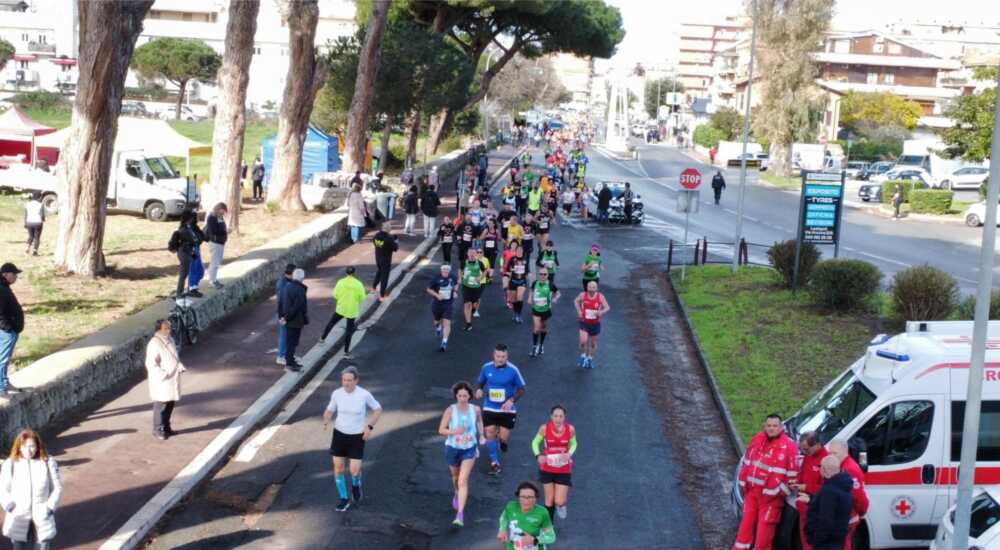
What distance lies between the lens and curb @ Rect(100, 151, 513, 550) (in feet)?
32.3

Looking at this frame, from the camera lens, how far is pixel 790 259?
24641mm

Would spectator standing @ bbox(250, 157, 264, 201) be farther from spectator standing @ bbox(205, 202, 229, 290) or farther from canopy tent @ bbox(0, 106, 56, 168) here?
spectator standing @ bbox(205, 202, 229, 290)

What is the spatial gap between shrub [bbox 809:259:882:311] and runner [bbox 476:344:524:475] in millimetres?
10983

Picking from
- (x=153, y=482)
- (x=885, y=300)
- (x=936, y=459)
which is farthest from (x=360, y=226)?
(x=936, y=459)

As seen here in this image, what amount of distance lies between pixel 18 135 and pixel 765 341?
2984cm

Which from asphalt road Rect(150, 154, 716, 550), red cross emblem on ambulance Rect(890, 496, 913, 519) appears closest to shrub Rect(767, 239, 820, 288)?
asphalt road Rect(150, 154, 716, 550)

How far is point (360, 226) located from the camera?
1174 inches

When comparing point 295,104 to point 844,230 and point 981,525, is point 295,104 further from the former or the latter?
point 981,525

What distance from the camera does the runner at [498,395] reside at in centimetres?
1259

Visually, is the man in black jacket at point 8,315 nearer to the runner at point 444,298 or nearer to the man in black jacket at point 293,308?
the man in black jacket at point 293,308

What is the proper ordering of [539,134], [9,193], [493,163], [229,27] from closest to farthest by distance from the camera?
[229,27] < [9,193] < [493,163] < [539,134]

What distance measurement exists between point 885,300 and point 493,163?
5025 cm

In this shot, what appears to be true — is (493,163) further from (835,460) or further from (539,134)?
(835,460)

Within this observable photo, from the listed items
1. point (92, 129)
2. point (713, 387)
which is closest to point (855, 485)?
point (713, 387)
